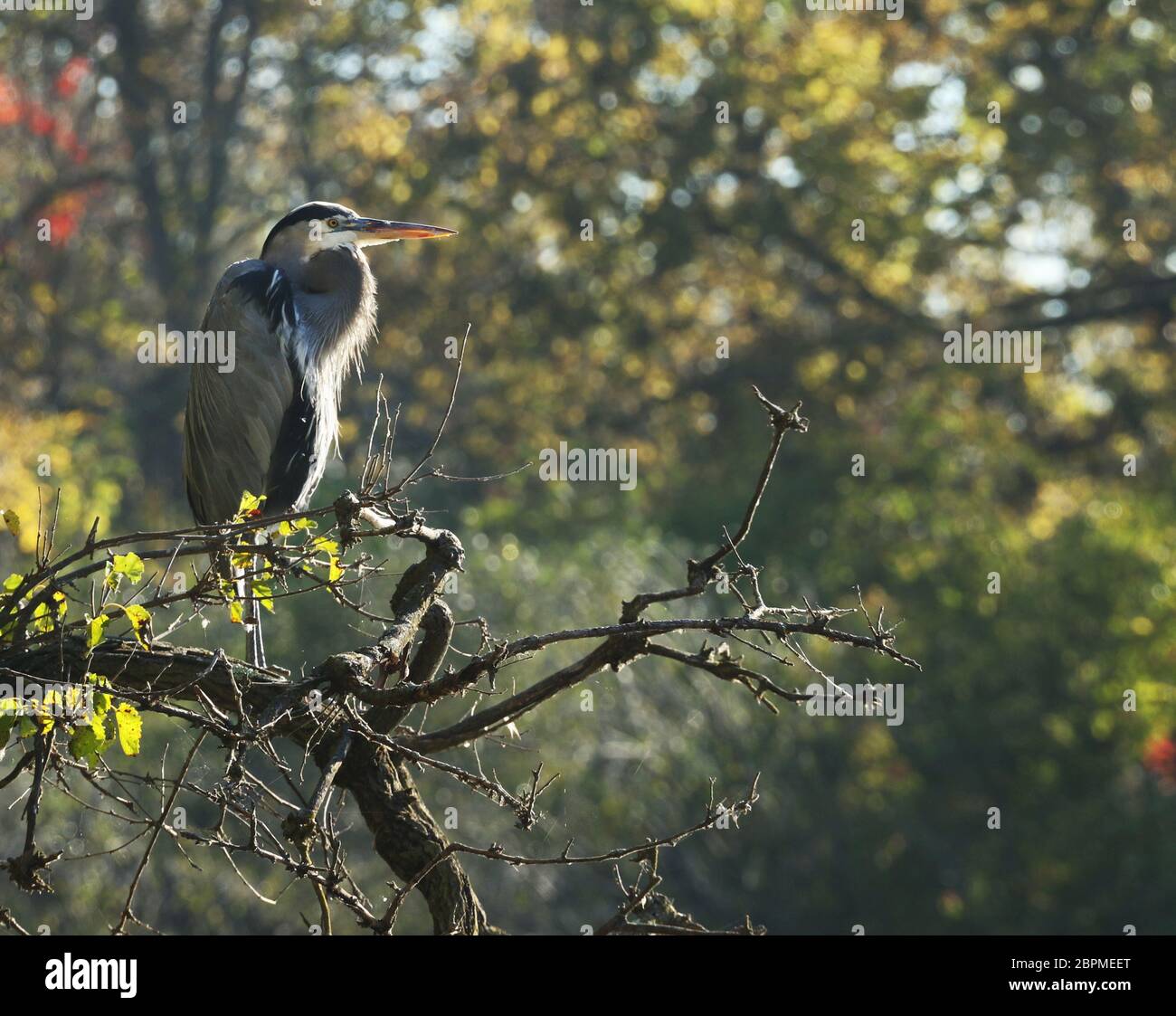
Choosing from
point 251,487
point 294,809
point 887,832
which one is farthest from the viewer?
point 887,832

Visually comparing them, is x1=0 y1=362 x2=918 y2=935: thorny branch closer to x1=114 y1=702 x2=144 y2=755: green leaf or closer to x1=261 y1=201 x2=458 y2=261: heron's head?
x1=114 y1=702 x2=144 y2=755: green leaf

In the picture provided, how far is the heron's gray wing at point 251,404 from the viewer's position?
569cm

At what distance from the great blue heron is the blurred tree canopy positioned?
314 cm

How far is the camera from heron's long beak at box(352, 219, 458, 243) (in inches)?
224

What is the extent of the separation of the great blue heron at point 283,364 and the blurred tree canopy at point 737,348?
3144mm

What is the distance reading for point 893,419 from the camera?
526 inches

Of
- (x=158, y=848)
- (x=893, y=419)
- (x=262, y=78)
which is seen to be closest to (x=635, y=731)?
(x=158, y=848)

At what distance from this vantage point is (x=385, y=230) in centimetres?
587

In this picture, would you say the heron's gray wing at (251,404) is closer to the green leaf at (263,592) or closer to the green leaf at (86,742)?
the green leaf at (263,592)

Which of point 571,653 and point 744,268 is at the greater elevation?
point 744,268

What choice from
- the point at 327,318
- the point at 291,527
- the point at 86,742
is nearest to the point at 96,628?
the point at 86,742

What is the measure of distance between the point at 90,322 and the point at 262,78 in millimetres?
3489

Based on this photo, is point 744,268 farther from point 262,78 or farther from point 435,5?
point 262,78

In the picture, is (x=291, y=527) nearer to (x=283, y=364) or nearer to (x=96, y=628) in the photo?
(x=96, y=628)
